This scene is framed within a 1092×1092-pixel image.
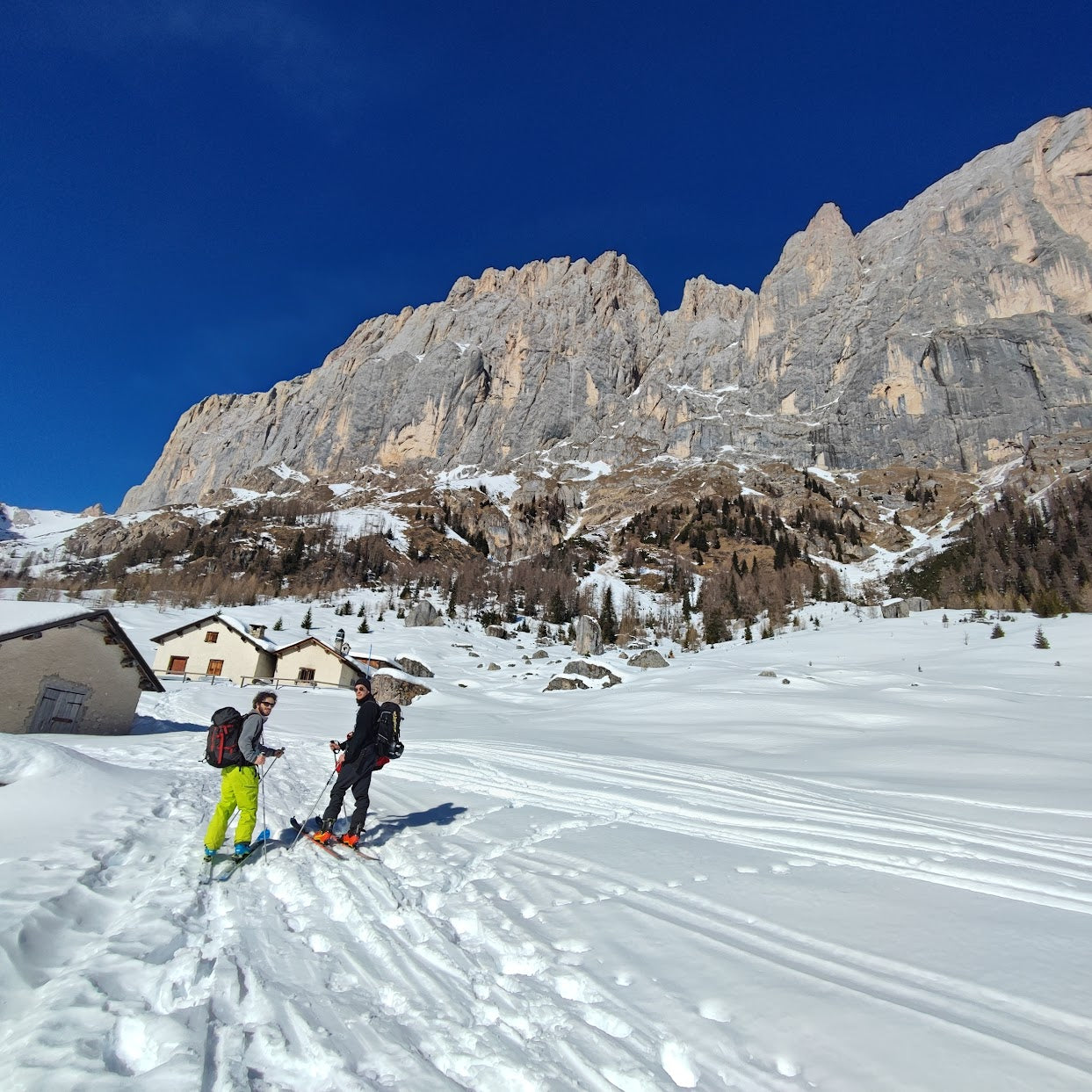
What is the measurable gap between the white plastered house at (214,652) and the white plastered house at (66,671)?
22209 millimetres

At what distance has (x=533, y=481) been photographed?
181m

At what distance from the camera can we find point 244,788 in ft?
20.5

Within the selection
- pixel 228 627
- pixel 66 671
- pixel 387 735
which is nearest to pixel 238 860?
pixel 387 735

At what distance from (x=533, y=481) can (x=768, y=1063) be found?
590 ft

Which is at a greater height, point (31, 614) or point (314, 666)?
point (31, 614)

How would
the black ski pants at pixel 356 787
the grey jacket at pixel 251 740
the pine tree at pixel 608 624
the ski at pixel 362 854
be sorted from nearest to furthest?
the ski at pixel 362 854 → the grey jacket at pixel 251 740 → the black ski pants at pixel 356 787 → the pine tree at pixel 608 624

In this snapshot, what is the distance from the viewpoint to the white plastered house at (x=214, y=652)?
128 ft

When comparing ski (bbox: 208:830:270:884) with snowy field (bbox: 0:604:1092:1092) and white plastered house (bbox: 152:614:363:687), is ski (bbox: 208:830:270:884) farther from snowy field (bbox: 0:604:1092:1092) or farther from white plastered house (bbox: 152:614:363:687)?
white plastered house (bbox: 152:614:363:687)

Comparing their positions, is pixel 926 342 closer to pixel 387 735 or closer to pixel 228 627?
pixel 228 627

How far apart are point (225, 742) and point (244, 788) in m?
0.55

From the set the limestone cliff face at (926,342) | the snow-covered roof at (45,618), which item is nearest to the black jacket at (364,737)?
the snow-covered roof at (45,618)

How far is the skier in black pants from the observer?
672cm

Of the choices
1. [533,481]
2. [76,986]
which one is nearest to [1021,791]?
[76,986]

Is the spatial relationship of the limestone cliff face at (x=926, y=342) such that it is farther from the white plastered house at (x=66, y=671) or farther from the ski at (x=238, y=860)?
the ski at (x=238, y=860)
